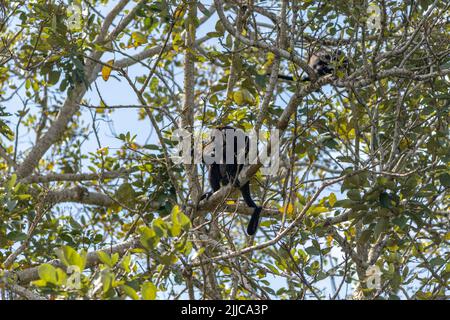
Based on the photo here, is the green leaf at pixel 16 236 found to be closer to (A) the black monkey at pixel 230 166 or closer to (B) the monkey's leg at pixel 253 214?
(A) the black monkey at pixel 230 166

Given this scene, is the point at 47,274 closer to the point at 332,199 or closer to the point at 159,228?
the point at 159,228

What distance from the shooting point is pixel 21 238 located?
3.91 metres

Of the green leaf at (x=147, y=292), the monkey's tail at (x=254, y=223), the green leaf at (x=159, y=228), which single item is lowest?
the green leaf at (x=147, y=292)

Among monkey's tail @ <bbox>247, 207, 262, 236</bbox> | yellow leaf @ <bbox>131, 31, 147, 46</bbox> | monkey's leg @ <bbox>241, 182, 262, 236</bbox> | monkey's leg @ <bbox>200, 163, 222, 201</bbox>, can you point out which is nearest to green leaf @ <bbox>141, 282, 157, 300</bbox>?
yellow leaf @ <bbox>131, 31, 147, 46</bbox>

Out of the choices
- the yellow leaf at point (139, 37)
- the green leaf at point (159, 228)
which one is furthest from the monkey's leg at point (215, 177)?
the green leaf at point (159, 228)

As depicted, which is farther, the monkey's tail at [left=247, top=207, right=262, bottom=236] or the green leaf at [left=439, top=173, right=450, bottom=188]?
the monkey's tail at [left=247, top=207, right=262, bottom=236]

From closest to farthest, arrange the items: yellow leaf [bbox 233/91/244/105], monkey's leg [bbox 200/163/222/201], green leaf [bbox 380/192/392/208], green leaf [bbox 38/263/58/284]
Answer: green leaf [bbox 38/263/58/284] < green leaf [bbox 380/192/392/208] < yellow leaf [bbox 233/91/244/105] < monkey's leg [bbox 200/163/222/201]

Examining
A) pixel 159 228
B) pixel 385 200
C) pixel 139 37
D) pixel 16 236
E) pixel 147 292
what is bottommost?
pixel 147 292

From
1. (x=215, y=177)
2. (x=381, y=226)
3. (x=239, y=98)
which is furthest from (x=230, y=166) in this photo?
(x=381, y=226)

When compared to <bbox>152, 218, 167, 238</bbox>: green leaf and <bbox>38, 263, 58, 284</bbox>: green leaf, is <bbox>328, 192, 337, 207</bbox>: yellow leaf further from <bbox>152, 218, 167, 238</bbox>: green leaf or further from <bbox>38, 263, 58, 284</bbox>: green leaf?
<bbox>38, 263, 58, 284</bbox>: green leaf
